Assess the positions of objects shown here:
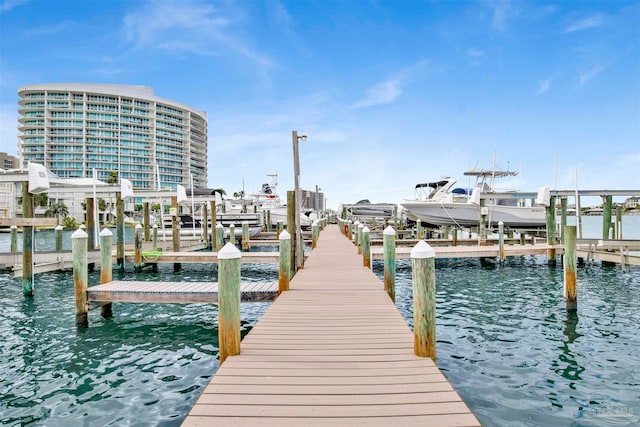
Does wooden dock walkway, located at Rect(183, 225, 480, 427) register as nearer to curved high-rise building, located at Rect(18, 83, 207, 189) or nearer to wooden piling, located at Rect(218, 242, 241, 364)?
wooden piling, located at Rect(218, 242, 241, 364)

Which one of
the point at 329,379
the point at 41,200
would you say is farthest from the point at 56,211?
the point at 329,379

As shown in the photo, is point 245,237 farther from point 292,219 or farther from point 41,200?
point 41,200

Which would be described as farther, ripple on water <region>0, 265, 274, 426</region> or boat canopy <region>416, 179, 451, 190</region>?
boat canopy <region>416, 179, 451, 190</region>

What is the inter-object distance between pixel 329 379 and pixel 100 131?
10837 cm

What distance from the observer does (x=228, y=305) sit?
473 cm

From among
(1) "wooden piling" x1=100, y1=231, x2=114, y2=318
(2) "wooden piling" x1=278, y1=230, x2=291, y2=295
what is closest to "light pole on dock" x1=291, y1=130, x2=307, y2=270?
(2) "wooden piling" x1=278, y1=230, x2=291, y2=295

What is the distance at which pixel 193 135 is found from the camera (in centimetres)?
11294

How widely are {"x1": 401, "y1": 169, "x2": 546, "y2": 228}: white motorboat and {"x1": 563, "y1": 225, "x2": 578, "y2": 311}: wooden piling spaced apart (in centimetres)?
1402

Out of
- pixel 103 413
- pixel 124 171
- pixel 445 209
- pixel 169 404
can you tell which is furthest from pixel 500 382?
pixel 124 171

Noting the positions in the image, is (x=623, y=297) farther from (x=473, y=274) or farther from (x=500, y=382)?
(x=500, y=382)

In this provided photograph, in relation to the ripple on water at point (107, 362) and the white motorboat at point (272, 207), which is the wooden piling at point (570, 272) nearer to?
the ripple on water at point (107, 362)

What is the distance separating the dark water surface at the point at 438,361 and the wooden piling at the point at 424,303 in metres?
1.34

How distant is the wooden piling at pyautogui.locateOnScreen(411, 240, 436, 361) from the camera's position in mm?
4391

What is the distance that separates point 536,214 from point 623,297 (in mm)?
22415
